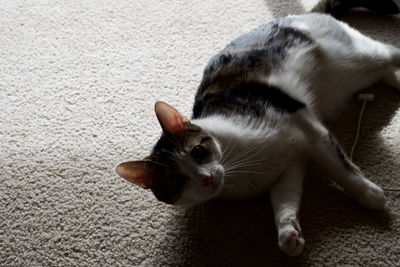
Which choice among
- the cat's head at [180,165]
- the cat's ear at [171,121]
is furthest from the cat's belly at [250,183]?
the cat's ear at [171,121]

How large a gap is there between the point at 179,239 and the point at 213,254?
0.44 feet

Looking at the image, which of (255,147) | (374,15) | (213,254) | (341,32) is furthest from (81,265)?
(374,15)

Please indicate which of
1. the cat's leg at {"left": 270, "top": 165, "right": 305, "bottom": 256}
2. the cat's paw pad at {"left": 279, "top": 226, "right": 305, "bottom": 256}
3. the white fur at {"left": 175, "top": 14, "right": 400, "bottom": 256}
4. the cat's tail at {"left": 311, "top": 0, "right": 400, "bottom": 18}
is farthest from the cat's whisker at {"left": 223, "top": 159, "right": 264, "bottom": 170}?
the cat's tail at {"left": 311, "top": 0, "right": 400, "bottom": 18}

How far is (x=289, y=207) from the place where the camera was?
3.94ft

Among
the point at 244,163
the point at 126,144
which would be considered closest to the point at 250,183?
the point at 244,163

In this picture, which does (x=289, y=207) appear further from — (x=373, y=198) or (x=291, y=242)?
(x=373, y=198)

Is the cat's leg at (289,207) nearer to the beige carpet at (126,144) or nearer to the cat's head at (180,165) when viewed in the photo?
the beige carpet at (126,144)

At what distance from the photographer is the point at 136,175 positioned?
121cm

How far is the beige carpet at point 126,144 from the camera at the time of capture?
1225mm

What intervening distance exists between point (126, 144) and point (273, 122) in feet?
2.14

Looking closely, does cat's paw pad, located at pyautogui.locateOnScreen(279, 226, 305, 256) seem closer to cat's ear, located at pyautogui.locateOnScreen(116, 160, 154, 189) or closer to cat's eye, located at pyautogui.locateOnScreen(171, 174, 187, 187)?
cat's eye, located at pyautogui.locateOnScreen(171, 174, 187, 187)

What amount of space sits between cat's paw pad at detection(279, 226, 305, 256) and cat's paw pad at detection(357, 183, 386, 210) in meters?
0.25

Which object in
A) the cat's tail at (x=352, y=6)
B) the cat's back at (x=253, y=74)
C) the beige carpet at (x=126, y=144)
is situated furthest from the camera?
the cat's tail at (x=352, y=6)

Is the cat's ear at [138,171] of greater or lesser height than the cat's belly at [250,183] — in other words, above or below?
above
